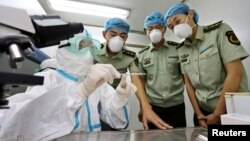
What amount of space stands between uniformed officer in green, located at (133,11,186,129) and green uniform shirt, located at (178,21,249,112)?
0.18 metres

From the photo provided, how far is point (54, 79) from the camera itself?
915mm

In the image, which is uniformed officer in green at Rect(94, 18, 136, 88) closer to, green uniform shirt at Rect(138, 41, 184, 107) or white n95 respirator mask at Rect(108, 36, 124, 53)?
white n95 respirator mask at Rect(108, 36, 124, 53)

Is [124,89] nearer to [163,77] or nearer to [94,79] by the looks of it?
[94,79]

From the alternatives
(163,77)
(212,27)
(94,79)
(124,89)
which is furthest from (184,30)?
(94,79)

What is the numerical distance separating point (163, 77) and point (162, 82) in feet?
0.12

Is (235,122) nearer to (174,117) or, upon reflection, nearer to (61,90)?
(61,90)

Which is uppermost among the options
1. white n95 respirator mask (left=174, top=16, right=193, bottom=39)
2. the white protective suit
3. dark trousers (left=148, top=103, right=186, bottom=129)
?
white n95 respirator mask (left=174, top=16, right=193, bottom=39)

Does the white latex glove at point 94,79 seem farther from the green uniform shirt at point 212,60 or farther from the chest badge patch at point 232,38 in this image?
the chest badge patch at point 232,38

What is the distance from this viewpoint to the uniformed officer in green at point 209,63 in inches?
42.7

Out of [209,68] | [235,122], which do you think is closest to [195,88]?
[209,68]

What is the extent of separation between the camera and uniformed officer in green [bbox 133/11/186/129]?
138 cm

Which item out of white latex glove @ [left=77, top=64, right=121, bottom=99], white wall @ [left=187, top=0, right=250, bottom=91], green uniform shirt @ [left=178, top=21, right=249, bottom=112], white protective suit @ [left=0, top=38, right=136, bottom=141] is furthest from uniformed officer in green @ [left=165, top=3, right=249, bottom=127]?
white latex glove @ [left=77, top=64, right=121, bottom=99]

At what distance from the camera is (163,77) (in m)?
1.40

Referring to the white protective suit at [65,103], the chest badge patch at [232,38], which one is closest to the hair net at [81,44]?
the white protective suit at [65,103]
